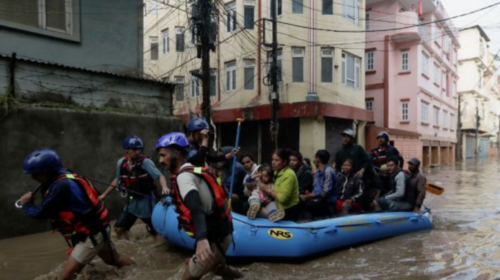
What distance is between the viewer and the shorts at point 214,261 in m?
3.19

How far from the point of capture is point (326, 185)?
6590 mm

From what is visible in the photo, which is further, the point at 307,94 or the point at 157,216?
the point at 307,94

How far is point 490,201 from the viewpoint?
39.3ft

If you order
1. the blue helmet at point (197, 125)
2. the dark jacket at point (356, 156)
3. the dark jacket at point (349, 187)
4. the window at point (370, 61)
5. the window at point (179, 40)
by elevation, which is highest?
the window at point (179, 40)

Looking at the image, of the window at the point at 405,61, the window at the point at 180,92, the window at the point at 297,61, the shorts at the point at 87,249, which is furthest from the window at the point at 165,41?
the shorts at the point at 87,249

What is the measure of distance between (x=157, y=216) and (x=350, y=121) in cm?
1439

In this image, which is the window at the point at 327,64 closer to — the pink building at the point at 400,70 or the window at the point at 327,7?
the window at the point at 327,7

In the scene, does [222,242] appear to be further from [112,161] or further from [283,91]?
[283,91]

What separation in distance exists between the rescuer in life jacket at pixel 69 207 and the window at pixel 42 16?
19.8ft

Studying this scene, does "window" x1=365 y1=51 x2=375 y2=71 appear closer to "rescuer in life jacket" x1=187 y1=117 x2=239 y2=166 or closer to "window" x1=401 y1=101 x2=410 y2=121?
"window" x1=401 y1=101 x2=410 y2=121

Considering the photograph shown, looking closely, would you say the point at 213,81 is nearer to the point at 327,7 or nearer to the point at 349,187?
the point at 327,7

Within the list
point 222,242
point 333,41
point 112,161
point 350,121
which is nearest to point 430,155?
point 350,121

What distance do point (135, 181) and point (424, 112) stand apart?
2346 centimetres

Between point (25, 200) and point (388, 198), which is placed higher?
point (25, 200)
